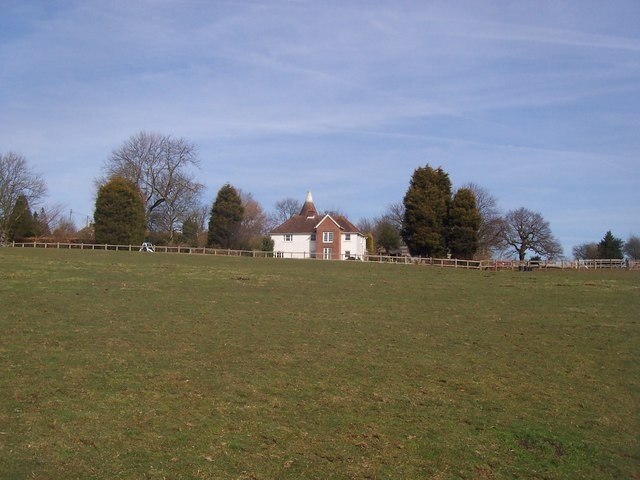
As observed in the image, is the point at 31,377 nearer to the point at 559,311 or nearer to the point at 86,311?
the point at 86,311

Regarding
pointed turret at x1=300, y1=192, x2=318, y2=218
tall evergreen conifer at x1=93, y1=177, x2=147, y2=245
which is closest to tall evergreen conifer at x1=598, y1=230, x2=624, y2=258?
pointed turret at x1=300, y1=192, x2=318, y2=218

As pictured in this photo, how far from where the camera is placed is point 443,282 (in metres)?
37.1

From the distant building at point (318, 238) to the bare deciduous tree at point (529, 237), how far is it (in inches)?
1126

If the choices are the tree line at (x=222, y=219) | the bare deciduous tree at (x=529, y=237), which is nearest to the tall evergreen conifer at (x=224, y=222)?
the tree line at (x=222, y=219)

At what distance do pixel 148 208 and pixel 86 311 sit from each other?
2987 inches

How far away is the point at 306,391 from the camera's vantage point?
11.6 metres

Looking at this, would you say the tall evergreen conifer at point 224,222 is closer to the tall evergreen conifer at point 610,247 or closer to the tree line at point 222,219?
the tree line at point 222,219

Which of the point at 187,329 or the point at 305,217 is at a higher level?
the point at 305,217

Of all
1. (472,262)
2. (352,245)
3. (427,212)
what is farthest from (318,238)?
(472,262)

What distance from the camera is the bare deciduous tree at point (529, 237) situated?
357 feet

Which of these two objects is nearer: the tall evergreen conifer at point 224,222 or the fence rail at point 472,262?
the fence rail at point 472,262

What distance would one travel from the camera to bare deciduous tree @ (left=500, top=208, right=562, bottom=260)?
109m

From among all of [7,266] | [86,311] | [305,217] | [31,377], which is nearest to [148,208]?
[305,217]

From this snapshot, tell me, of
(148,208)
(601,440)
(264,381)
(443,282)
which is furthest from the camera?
(148,208)
